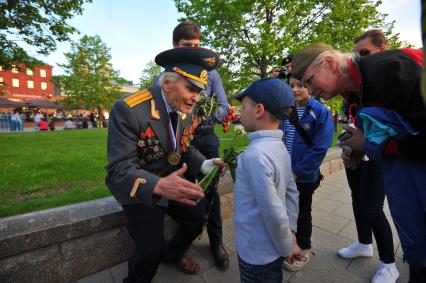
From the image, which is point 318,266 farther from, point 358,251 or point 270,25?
point 270,25

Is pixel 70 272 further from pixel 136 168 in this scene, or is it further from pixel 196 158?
pixel 196 158

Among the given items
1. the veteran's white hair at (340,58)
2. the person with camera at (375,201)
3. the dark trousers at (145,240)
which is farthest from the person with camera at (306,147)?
the dark trousers at (145,240)

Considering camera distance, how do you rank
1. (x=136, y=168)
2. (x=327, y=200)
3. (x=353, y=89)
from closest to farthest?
1. (x=353, y=89)
2. (x=136, y=168)
3. (x=327, y=200)

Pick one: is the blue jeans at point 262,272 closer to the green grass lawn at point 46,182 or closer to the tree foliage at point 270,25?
the green grass lawn at point 46,182

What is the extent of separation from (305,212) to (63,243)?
2607 mm

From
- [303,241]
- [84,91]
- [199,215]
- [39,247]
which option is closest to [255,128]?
[199,215]

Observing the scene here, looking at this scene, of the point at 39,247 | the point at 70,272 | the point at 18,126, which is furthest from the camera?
the point at 18,126

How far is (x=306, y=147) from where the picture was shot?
Answer: 2789 millimetres

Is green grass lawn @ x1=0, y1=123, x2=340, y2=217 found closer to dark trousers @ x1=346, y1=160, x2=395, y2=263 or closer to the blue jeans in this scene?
the blue jeans

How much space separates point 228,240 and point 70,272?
6.15ft

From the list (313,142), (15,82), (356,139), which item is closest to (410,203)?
(356,139)

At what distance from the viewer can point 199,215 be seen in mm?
2648

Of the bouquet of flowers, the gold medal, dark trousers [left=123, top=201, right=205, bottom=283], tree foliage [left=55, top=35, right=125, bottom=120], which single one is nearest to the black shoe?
dark trousers [left=123, top=201, right=205, bottom=283]

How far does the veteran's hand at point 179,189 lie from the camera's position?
5.82 feet
